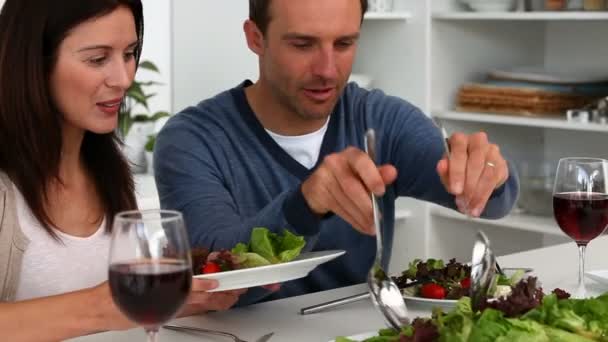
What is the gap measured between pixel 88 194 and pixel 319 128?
530mm

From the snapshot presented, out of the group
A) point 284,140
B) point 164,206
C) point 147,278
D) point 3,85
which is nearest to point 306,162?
point 284,140

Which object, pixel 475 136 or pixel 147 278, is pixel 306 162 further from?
pixel 147 278

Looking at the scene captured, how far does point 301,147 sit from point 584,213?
2.32 feet

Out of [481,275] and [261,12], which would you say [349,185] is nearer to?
[481,275]

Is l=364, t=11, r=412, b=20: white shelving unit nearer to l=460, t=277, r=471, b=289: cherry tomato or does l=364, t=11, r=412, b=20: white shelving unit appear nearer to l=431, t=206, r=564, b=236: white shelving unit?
l=431, t=206, r=564, b=236: white shelving unit

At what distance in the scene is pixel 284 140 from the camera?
2158mm

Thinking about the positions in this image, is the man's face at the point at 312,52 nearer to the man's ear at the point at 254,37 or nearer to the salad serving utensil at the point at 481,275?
the man's ear at the point at 254,37

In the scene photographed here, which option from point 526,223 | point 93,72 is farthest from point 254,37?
point 526,223

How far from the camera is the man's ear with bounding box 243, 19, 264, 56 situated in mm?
2243

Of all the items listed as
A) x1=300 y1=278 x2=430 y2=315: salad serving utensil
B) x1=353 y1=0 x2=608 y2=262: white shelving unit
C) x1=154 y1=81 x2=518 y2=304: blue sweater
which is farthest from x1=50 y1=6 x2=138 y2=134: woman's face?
x1=353 y1=0 x2=608 y2=262: white shelving unit

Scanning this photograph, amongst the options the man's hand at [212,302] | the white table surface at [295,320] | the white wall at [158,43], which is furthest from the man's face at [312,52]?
the white wall at [158,43]

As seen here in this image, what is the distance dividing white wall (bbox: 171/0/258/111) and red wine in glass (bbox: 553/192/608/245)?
2.14 metres

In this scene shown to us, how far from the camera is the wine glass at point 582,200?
5.35ft

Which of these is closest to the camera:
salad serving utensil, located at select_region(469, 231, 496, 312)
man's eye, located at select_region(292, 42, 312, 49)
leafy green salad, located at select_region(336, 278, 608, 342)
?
leafy green salad, located at select_region(336, 278, 608, 342)
